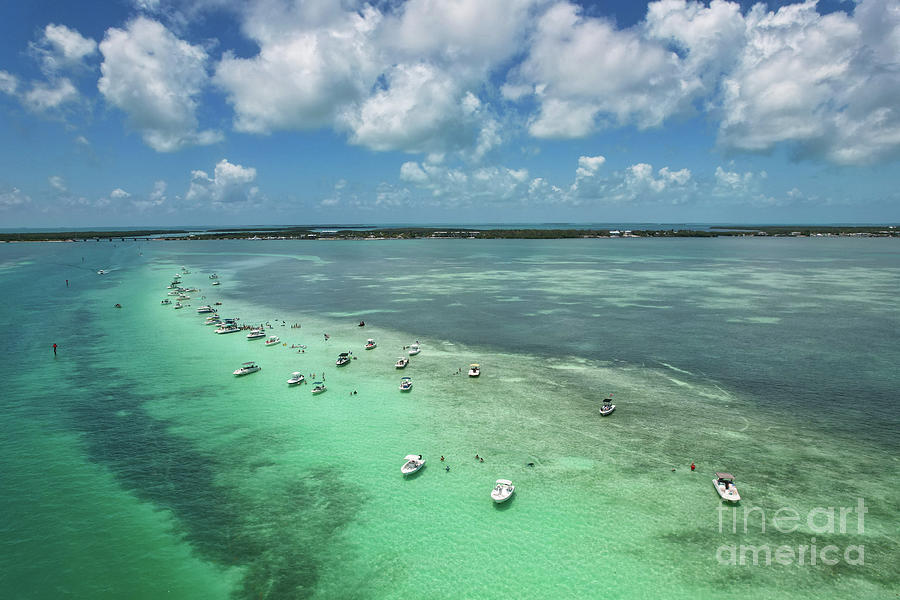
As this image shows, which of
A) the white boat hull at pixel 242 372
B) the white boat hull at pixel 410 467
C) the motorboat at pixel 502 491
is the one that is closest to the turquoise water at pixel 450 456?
the white boat hull at pixel 410 467

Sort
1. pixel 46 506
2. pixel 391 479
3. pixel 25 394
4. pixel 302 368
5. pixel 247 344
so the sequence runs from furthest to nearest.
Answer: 1. pixel 247 344
2. pixel 302 368
3. pixel 25 394
4. pixel 391 479
5. pixel 46 506

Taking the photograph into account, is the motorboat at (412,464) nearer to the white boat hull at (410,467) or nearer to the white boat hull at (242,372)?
the white boat hull at (410,467)

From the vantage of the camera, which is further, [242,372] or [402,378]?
[242,372]

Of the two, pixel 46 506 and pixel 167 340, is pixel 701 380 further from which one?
pixel 167 340

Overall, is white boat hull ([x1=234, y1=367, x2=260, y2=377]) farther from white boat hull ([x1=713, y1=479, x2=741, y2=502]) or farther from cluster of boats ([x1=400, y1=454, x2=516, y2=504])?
white boat hull ([x1=713, y1=479, x2=741, y2=502])

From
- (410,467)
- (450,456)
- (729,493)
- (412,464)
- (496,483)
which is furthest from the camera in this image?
(450,456)

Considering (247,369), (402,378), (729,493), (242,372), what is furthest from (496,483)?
(247,369)

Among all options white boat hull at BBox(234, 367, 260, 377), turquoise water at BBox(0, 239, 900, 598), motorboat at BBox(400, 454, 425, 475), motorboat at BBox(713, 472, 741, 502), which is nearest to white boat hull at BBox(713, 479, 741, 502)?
motorboat at BBox(713, 472, 741, 502)

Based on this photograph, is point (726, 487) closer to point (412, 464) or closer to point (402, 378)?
point (412, 464)

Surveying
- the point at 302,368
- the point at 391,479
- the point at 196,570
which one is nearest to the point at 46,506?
the point at 196,570
